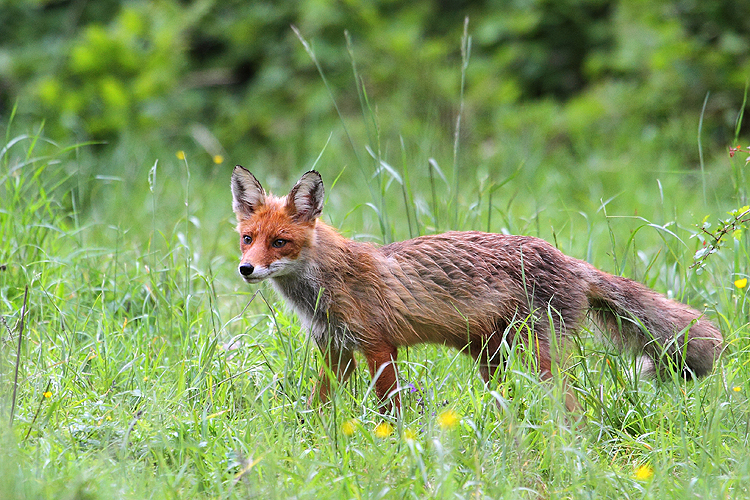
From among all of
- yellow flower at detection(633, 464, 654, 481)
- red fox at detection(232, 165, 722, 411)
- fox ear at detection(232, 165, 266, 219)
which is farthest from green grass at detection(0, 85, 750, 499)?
fox ear at detection(232, 165, 266, 219)

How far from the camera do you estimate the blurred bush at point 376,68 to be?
9047mm

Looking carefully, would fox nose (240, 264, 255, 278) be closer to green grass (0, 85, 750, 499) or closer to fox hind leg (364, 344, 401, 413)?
green grass (0, 85, 750, 499)

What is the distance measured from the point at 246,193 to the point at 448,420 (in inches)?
73.0

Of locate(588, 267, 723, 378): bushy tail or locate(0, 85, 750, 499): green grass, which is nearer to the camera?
locate(0, 85, 750, 499): green grass

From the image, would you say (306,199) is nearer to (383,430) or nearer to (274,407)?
(274,407)

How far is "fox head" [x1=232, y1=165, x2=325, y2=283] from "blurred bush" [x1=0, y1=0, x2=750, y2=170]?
4.15 metres

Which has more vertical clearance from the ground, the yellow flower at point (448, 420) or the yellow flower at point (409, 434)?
the yellow flower at point (448, 420)

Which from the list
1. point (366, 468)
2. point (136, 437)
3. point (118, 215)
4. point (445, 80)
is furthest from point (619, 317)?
point (445, 80)

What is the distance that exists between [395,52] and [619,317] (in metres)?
6.37

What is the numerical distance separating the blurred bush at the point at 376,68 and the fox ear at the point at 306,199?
13.6ft

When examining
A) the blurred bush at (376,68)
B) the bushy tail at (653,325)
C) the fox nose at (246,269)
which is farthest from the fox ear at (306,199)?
the blurred bush at (376,68)

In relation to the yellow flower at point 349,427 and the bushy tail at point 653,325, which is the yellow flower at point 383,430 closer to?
the yellow flower at point 349,427

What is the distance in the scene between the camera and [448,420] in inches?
121

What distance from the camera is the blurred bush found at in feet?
29.7
